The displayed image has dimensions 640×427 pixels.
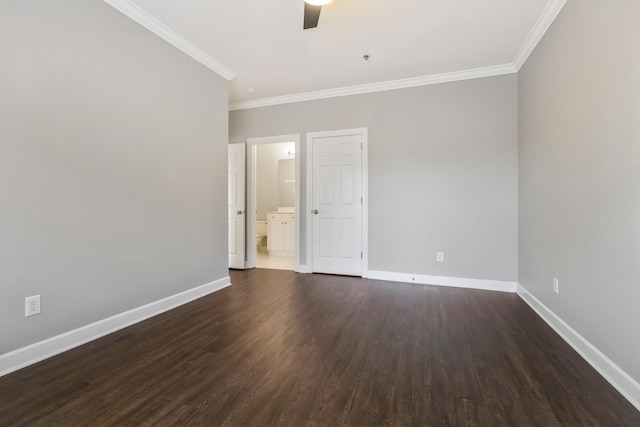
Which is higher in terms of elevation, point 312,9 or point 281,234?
point 312,9

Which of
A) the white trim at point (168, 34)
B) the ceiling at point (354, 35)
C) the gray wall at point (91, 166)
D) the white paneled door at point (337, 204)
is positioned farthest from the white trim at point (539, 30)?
the gray wall at point (91, 166)

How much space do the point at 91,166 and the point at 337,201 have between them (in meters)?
2.91

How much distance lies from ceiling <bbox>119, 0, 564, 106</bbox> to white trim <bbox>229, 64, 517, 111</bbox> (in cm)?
9

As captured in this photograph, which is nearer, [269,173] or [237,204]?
[237,204]

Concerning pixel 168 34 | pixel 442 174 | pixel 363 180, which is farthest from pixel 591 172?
pixel 168 34

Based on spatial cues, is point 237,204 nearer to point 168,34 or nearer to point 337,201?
point 337,201

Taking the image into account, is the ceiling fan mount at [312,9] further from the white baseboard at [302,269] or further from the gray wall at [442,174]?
the white baseboard at [302,269]

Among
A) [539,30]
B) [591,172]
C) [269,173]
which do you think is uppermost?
[539,30]

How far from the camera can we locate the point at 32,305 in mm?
1881

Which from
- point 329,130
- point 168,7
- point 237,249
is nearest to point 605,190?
point 329,130

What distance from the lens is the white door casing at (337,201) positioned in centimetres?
417

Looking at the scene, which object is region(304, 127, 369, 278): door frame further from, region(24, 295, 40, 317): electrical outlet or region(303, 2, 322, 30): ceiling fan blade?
region(24, 295, 40, 317): electrical outlet

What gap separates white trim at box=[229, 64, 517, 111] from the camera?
3504 millimetres

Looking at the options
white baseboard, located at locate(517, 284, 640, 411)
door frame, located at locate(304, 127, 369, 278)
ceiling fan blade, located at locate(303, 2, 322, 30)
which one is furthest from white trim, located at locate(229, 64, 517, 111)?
white baseboard, located at locate(517, 284, 640, 411)
